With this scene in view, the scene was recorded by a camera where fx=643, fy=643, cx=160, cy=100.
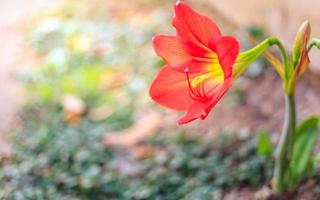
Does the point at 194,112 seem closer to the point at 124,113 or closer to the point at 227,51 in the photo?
the point at 227,51

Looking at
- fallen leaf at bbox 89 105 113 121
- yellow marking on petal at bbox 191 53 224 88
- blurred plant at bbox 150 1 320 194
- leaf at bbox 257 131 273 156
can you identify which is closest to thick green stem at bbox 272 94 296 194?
blurred plant at bbox 150 1 320 194

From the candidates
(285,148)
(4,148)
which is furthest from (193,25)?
(4,148)

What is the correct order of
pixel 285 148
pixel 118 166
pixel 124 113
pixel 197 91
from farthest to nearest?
pixel 124 113
pixel 118 166
pixel 285 148
pixel 197 91

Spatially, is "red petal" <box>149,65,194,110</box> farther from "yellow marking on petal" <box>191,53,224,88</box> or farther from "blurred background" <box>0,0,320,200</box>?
"blurred background" <box>0,0,320,200</box>

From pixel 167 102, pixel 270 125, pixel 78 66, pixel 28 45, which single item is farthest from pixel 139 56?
pixel 167 102

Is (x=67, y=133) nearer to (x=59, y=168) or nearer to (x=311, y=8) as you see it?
(x=59, y=168)

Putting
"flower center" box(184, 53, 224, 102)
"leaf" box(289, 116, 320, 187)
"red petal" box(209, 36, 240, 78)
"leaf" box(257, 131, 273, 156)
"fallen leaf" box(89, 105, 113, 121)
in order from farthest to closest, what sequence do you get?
1. "fallen leaf" box(89, 105, 113, 121)
2. "leaf" box(257, 131, 273, 156)
3. "leaf" box(289, 116, 320, 187)
4. "flower center" box(184, 53, 224, 102)
5. "red petal" box(209, 36, 240, 78)
